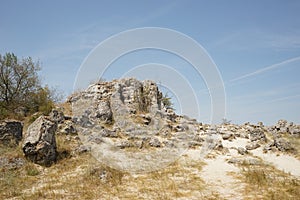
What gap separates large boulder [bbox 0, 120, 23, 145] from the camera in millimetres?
13556

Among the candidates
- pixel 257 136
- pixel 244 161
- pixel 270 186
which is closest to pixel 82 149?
pixel 244 161

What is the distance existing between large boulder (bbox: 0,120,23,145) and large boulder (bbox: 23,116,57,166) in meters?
2.47

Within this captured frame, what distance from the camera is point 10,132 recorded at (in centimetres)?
1391

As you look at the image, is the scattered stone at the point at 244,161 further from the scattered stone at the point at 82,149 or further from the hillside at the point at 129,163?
the scattered stone at the point at 82,149

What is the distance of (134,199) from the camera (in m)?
7.61

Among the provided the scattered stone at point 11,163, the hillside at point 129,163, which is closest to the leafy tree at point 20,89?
the hillside at point 129,163

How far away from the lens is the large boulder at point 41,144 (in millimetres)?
11315

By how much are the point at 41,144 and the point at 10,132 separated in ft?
12.4

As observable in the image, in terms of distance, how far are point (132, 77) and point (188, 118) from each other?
8.68 m

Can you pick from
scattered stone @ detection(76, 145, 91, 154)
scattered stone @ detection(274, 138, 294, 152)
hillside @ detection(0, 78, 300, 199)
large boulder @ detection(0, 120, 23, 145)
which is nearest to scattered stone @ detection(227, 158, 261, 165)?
hillside @ detection(0, 78, 300, 199)

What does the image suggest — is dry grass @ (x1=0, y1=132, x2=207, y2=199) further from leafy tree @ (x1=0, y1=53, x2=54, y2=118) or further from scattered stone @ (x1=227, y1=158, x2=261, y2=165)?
leafy tree @ (x1=0, y1=53, x2=54, y2=118)

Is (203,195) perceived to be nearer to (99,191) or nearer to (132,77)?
(99,191)

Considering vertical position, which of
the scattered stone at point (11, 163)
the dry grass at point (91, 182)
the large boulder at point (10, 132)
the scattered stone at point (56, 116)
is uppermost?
the scattered stone at point (56, 116)

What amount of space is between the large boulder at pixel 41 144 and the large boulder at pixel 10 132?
247 centimetres
